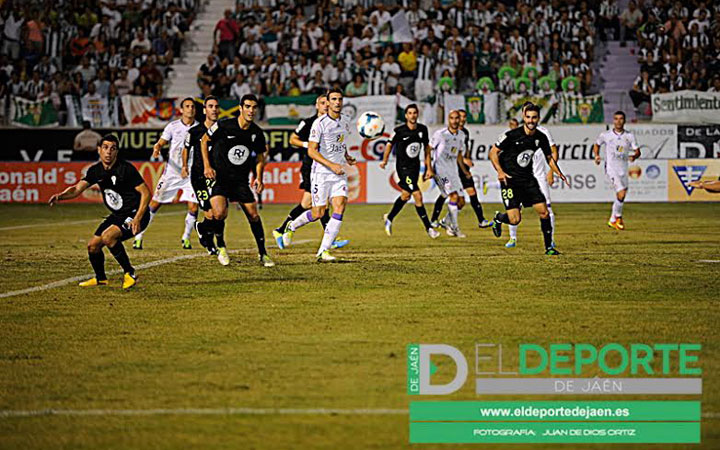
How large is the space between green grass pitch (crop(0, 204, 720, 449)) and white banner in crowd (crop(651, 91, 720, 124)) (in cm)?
1331

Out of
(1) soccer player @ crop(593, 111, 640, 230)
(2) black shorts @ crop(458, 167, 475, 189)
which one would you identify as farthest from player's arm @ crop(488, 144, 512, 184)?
(1) soccer player @ crop(593, 111, 640, 230)

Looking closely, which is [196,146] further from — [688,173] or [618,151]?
[688,173]

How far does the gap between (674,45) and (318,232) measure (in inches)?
641

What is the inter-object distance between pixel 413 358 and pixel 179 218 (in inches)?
696

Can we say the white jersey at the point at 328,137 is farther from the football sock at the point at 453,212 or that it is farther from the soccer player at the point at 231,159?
the football sock at the point at 453,212

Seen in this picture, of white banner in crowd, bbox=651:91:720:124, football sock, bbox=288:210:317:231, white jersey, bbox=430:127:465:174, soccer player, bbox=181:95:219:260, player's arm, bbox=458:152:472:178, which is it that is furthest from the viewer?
white banner in crowd, bbox=651:91:720:124

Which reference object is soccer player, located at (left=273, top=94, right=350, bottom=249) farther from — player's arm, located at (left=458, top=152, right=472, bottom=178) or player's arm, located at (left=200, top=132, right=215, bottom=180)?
player's arm, located at (left=458, top=152, right=472, bottom=178)

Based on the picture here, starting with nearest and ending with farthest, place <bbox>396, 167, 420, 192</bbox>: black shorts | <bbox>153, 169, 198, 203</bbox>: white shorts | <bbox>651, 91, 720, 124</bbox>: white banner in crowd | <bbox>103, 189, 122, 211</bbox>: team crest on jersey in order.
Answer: <bbox>103, 189, 122, 211</bbox>: team crest on jersey → <bbox>153, 169, 198, 203</bbox>: white shorts → <bbox>396, 167, 420, 192</bbox>: black shorts → <bbox>651, 91, 720, 124</bbox>: white banner in crowd

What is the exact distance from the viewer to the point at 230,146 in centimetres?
1288

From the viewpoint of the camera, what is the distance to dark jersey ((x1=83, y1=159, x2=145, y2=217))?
10953 millimetres

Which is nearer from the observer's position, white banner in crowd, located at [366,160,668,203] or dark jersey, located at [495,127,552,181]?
dark jersey, located at [495,127,552,181]

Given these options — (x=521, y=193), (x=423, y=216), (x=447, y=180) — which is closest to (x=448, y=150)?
(x=447, y=180)

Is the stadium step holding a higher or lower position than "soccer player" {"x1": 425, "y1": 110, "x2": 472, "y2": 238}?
higher

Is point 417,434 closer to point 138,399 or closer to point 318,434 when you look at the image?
point 318,434
